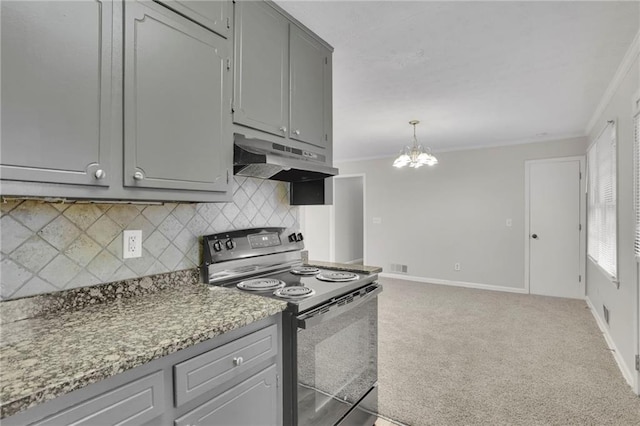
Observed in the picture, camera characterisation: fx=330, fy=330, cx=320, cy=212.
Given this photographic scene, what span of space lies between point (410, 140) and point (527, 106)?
1745mm

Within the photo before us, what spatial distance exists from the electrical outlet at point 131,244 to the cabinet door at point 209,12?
38.4 inches

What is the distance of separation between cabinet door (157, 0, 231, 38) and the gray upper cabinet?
0.23 ft

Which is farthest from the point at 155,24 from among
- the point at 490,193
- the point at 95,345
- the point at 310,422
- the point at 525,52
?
the point at 490,193

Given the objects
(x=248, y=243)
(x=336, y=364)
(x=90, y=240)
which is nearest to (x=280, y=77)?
(x=248, y=243)

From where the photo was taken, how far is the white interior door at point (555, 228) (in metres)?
4.74

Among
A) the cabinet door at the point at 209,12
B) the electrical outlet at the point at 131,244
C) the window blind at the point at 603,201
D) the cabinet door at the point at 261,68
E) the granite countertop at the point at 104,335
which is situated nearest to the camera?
the granite countertop at the point at 104,335

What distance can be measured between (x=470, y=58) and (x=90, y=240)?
2.55m

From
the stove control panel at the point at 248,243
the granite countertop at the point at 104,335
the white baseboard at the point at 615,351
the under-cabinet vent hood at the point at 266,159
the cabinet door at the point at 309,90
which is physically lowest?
the white baseboard at the point at 615,351

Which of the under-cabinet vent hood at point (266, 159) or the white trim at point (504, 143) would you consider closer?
the under-cabinet vent hood at point (266, 159)

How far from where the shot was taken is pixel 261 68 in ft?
5.74

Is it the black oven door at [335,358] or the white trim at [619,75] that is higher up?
the white trim at [619,75]

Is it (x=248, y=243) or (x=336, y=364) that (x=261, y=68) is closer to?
(x=248, y=243)

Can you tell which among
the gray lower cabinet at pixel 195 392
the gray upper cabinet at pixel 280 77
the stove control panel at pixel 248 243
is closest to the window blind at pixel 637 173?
the gray upper cabinet at pixel 280 77

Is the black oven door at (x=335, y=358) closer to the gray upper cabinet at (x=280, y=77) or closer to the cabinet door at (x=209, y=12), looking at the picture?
the gray upper cabinet at (x=280, y=77)
